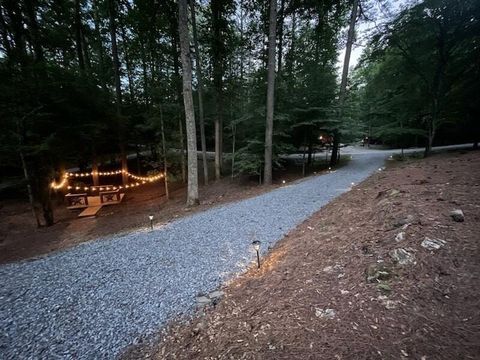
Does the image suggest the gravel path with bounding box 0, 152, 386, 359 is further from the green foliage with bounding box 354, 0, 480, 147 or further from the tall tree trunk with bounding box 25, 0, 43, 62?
the green foliage with bounding box 354, 0, 480, 147

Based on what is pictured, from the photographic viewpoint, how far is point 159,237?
5348 millimetres

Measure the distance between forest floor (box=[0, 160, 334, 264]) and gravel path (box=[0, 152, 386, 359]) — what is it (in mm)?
2278

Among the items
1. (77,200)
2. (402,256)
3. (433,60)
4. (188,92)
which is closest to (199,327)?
(402,256)

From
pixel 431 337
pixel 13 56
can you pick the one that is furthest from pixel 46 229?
pixel 431 337

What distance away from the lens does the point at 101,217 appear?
9.71 m

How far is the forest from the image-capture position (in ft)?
28.6

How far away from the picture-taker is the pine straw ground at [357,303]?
5.80ft

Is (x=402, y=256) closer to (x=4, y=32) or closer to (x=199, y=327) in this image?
(x=199, y=327)

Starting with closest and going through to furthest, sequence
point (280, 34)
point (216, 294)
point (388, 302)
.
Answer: point (388, 302) → point (216, 294) → point (280, 34)

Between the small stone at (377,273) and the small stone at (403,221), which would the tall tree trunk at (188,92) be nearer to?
the small stone at (403,221)

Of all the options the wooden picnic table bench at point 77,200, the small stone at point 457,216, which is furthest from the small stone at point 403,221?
the wooden picnic table bench at point 77,200

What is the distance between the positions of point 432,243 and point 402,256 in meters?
0.44

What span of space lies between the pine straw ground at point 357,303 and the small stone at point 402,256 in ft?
0.16

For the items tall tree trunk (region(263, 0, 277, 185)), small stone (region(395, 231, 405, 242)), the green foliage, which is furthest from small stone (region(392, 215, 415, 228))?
the green foliage
